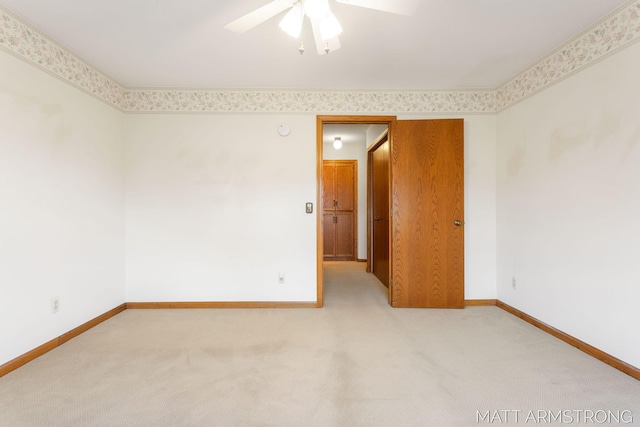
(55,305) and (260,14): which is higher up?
(260,14)

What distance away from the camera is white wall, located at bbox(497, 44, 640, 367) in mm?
2000

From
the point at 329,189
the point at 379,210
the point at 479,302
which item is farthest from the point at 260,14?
the point at 329,189

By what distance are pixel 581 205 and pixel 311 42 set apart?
242 cm

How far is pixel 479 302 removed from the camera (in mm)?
3410

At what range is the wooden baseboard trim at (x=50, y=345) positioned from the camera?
2.00 meters

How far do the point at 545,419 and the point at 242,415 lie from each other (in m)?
1.54

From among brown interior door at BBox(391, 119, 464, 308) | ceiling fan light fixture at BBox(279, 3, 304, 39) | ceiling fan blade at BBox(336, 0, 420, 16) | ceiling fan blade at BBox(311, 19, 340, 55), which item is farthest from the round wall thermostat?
ceiling fan blade at BBox(336, 0, 420, 16)

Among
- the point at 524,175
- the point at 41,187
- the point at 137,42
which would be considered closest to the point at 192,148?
the point at 137,42

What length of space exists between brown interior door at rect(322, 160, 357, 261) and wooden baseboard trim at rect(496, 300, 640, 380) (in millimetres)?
3679

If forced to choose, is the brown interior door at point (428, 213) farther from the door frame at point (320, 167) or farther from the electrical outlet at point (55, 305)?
the electrical outlet at point (55, 305)

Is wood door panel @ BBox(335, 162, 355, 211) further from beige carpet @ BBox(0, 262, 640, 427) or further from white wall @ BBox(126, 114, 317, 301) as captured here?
beige carpet @ BBox(0, 262, 640, 427)

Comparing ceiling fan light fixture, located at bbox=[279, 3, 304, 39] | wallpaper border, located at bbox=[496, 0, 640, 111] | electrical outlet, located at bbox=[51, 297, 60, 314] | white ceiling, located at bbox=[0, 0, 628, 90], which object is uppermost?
white ceiling, located at bbox=[0, 0, 628, 90]

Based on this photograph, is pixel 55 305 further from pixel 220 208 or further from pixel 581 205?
pixel 581 205

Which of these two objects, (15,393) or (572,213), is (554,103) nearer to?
(572,213)
